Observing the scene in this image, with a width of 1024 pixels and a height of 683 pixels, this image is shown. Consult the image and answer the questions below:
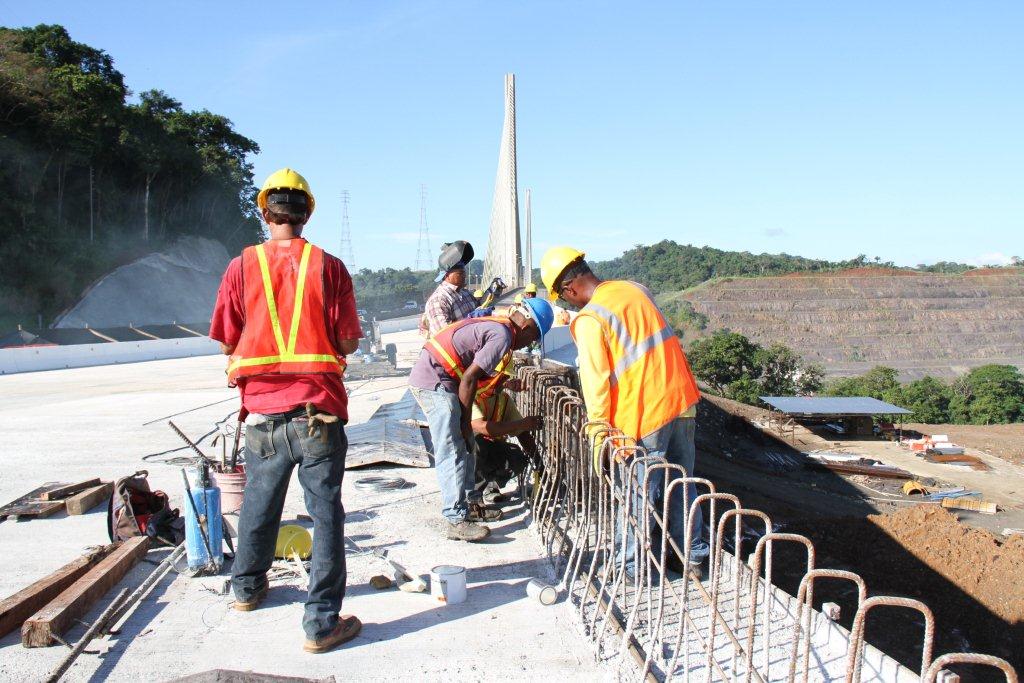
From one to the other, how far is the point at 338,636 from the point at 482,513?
1.90 m

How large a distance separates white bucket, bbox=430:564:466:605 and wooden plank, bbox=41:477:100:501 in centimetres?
304

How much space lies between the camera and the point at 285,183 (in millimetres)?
Result: 3172

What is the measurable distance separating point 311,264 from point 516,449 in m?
2.77

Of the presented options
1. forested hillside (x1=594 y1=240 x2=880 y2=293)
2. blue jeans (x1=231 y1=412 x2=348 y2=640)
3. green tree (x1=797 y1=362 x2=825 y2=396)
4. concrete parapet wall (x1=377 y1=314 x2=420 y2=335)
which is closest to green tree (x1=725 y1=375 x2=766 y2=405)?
green tree (x1=797 y1=362 x2=825 y2=396)

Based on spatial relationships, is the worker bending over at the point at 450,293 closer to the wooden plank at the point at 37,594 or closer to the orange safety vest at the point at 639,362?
the orange safety vest at the point at 639,362

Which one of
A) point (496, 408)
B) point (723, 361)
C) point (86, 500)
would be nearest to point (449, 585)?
point (496, 408)

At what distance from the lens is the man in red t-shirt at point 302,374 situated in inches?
120

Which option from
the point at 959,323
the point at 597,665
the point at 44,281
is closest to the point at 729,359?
the point at 44,281

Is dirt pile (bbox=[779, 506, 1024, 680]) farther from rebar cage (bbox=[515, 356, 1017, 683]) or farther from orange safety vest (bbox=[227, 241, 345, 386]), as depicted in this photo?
orange safety vest (bbox=[227, 241, 345, 386])

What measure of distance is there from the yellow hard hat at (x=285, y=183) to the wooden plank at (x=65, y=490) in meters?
3.13

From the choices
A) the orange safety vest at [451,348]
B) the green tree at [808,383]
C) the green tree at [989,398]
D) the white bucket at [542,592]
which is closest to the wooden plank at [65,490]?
the orange safety vest at [451,348]

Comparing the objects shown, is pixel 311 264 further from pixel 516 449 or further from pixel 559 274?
pixel 516 449

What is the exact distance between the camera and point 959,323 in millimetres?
90812

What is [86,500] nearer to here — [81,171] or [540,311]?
[540,311]
